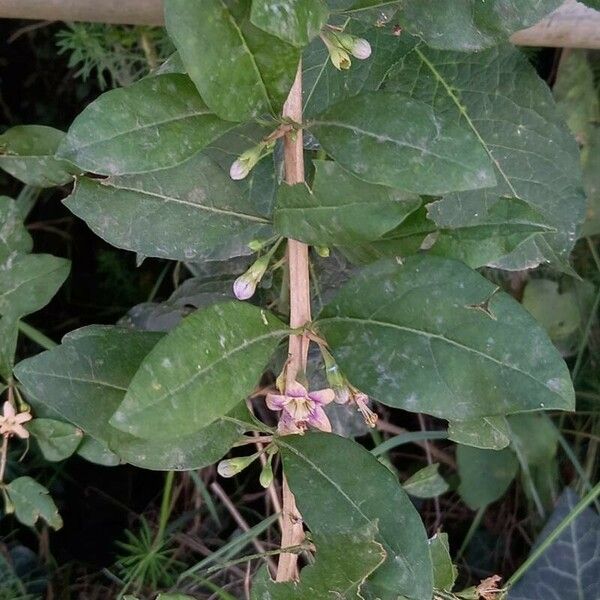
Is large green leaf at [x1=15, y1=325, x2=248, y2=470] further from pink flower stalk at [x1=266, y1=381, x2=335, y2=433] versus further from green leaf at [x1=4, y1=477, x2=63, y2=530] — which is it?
green leaf at [x1=4, y1=477, x2=63, y2=530]

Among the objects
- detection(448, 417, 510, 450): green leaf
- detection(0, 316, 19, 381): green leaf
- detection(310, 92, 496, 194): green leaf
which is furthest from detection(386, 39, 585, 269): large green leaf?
detection(0, 316, 19, 381): green leaf

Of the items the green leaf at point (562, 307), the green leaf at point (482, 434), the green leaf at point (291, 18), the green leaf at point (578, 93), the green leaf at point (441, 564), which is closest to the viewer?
the green leaf at point (291, 18)

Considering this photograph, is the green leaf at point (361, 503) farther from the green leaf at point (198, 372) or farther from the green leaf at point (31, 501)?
the green leaf at point (31, 501)

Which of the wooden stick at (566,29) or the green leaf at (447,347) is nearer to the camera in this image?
the green leaf at (447,347)

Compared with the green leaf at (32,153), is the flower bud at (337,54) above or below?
above

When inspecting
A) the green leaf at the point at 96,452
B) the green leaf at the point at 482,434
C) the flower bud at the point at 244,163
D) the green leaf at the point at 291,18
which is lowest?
the green leaf at the point at 96,452

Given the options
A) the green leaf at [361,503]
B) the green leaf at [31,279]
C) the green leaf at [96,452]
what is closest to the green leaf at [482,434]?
the green leaf at [361,503]

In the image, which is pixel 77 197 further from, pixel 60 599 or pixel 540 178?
pixel 60 599
